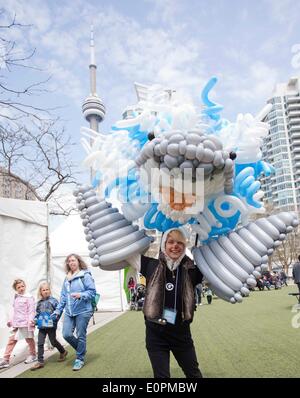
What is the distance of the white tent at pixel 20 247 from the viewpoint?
569 centimetres

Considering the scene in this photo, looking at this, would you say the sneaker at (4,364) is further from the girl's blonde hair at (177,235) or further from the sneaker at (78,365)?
the girl's blonde hair at (177,235)

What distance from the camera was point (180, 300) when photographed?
8.66 feet

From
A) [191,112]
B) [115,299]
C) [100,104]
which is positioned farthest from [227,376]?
[100,104]

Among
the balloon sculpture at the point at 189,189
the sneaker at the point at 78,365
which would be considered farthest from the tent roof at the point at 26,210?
the balloon sculpture at the point at 189,189

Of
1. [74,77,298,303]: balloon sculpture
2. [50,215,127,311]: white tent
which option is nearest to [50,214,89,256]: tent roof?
[50,215,127,311]: white tent

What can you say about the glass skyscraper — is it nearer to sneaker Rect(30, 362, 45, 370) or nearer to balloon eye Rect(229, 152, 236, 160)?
sneaker Rect(30, 362, 45, 370)

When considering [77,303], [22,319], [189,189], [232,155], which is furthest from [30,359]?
[232,155]

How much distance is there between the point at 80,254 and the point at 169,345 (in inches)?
357

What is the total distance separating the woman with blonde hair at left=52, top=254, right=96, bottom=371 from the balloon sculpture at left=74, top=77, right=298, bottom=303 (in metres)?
2.37

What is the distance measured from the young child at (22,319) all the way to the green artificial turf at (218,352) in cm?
48

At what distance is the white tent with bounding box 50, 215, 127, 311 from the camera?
1139cm

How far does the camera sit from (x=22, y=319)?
18.0 feet
